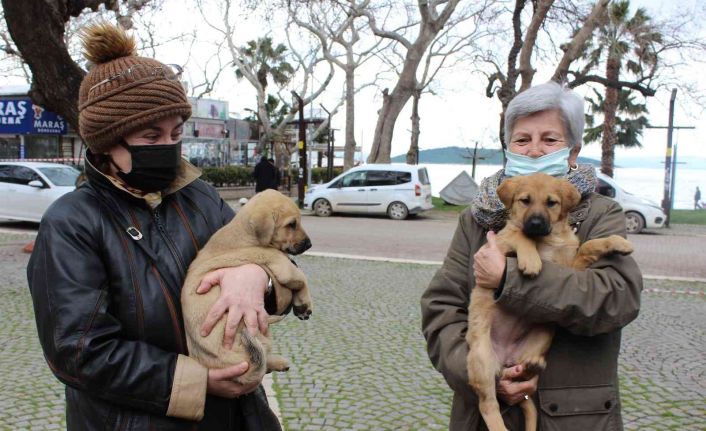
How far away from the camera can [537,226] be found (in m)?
2.18

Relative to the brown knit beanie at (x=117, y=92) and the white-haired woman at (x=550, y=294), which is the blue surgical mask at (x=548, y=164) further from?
the brown knit beanie at (x=117, y=92)

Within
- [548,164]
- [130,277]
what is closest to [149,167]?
[130,277]

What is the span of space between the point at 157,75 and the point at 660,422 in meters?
4.76

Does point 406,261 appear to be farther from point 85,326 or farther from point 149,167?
point 85,326

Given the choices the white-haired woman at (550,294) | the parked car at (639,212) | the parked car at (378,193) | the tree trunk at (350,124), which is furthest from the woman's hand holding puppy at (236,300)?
the tree trunk at (350,124)

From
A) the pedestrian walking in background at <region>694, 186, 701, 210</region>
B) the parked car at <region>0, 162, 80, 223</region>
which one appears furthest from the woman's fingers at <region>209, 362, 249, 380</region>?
the pedestrian walking in background at <region>694, 186, 701, 210</region>

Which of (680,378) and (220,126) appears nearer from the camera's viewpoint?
(680,378)

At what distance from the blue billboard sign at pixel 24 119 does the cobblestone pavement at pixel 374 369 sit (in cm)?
1882

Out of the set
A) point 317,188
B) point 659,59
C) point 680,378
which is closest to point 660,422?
point 680,378

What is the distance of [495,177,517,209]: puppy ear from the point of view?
2.32m

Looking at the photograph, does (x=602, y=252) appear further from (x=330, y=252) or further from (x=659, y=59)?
(x=659, y=59)

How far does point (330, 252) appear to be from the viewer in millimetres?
13711

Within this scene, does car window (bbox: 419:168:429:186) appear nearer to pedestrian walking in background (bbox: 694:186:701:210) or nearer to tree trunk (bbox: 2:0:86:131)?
tree trunk (bbox: 2:0:86:131)

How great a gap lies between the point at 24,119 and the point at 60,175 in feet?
35.9
